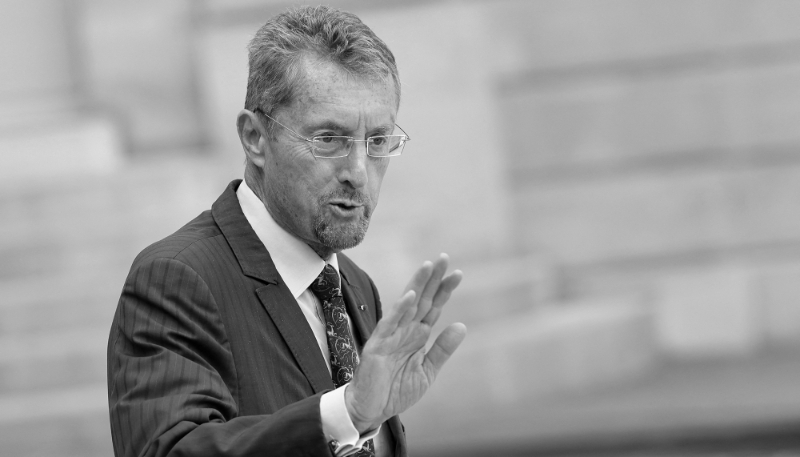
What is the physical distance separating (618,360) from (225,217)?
5.97 metres

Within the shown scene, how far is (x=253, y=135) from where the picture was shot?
2.32 metres

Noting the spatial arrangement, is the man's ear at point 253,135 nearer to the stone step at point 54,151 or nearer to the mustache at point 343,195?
the mustache at point 343,195

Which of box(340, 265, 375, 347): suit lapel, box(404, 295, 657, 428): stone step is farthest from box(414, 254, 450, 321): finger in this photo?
box(404, 295, 657, 428): stone step

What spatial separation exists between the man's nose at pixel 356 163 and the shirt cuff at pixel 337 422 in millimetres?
483

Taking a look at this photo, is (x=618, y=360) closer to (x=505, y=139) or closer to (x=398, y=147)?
(x=505, y=139)

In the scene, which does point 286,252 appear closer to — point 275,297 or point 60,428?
point 275,297

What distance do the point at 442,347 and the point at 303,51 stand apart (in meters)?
0.64

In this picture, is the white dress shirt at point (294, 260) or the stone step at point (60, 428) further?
the stone step at point (60, 428)

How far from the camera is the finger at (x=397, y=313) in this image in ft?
5.98

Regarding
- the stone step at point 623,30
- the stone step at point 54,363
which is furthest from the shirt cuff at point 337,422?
the stone step at point 623,30

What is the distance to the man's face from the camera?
214 centimetres

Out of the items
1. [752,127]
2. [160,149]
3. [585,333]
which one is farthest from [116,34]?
[752,127]

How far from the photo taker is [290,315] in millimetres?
2145

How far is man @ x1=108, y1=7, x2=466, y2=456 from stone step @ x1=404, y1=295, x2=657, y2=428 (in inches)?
168
